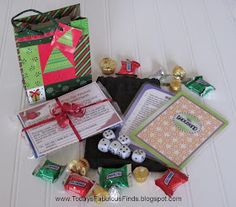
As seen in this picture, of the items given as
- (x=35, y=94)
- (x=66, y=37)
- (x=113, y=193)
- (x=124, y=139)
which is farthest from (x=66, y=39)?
(x=113, y=193)

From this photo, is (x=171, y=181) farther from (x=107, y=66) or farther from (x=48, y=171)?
(x=107, y=66)

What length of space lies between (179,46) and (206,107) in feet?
0.89

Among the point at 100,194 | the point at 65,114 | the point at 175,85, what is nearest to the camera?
the point at 100,194

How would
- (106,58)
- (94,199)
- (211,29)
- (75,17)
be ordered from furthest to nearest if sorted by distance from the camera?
1. (211,29)
2. (106,58)
3. (75,17)
4. (94,199)

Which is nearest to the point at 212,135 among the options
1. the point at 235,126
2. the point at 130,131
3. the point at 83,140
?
the point at 235,126

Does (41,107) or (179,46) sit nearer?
(41,107)

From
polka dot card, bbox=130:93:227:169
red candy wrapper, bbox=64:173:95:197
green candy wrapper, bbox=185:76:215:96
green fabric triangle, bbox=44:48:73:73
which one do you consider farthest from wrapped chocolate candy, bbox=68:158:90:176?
green candy wrapper, bbox=185:76:215:96

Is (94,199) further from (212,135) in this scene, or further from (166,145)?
(212,135)

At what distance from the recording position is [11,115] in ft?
3.19

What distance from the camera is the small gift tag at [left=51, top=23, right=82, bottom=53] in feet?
A: 2.87

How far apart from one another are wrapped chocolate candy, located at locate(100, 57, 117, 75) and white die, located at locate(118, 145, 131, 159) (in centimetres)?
28

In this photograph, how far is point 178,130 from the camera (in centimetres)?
94

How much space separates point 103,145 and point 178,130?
0.67 feet

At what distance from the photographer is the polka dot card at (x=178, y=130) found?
894mm
